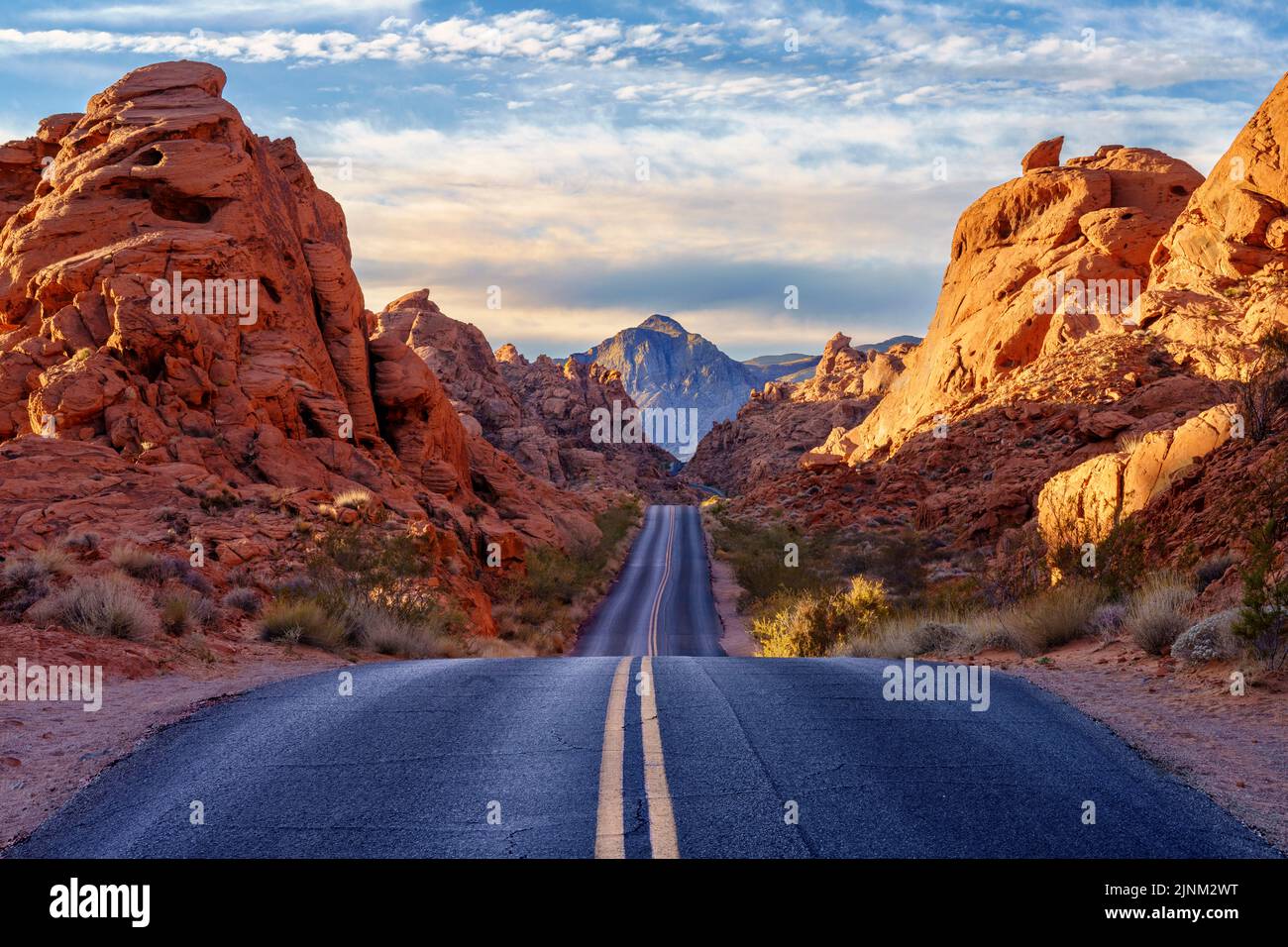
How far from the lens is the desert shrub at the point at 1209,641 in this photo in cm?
907

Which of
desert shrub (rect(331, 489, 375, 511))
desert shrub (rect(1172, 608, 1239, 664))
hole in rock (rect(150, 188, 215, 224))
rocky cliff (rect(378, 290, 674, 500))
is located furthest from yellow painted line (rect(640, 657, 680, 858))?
rocky cliff (rect(378, 290, 674, 500))

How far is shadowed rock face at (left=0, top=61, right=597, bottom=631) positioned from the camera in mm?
24125

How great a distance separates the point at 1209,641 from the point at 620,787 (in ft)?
23.9

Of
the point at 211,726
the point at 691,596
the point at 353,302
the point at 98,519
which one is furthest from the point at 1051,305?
the point at 211,726

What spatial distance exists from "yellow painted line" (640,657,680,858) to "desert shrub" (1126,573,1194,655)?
6.47m

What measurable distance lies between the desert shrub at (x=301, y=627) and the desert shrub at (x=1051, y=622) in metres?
10.4

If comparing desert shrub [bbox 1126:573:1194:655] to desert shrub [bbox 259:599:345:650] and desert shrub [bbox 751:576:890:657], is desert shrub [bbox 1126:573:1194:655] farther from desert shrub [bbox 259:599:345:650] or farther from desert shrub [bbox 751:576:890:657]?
desert shrub [bbox 259:599:345:650]

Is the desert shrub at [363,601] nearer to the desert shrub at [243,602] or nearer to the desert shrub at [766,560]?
the desert shrub at [243,602]

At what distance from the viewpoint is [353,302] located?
37844mm

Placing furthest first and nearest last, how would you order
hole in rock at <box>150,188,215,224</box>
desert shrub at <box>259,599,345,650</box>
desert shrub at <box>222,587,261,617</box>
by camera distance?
1. hole in rock at <box>150,188,215,224</box>
2. desert shrub at <box>222,587,261,617</box>
3. desert shrub at <box>259,599,345,650</box>

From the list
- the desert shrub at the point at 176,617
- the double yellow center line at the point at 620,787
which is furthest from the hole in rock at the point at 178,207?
the double yellow center line at the point at 620,787
